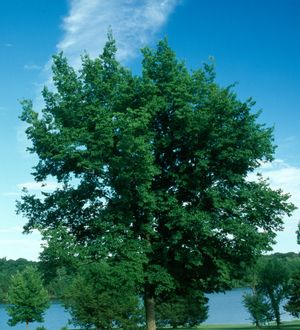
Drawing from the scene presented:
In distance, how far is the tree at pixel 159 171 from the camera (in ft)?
59.7

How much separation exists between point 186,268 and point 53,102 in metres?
9.60

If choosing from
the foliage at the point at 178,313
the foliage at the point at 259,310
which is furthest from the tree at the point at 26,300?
the foliage at the point at 259,310

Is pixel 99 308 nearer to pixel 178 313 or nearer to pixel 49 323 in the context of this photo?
pixel 178 313

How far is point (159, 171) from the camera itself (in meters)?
18.8

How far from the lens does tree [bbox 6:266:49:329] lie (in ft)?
178

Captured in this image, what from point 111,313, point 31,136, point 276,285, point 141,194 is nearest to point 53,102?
point 31,136

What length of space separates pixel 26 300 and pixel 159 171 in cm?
4180

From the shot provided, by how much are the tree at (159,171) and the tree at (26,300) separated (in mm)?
37051

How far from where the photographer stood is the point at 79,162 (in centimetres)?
1812

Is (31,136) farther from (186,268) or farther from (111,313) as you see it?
(111,313)

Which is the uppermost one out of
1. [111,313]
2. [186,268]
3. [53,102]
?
[53,102]

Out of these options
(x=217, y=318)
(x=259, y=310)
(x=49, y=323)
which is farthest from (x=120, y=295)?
(x=49, y=323)

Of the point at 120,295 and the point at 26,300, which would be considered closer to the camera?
the point at 120,295

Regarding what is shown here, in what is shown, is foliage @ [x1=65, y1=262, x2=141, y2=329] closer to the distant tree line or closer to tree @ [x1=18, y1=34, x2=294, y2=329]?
the distant tree line
